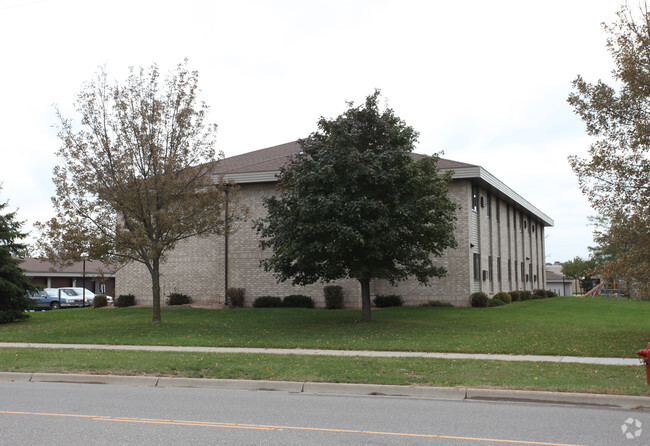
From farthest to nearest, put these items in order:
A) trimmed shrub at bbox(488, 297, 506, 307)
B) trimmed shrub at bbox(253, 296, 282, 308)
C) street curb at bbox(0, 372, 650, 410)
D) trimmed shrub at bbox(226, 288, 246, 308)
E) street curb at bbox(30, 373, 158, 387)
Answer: trimmed shrub at bbox(226, 288, 246, 308) < trimmed shrub at bbox(253, 296, 282, 308) < trimmed shrub at bbox(488, 297, 506, 307) < street curb at bbox(30, 373, 158, 387) < street curb at bbox(0, 372, 650, 410)

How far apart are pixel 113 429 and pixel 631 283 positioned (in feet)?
44.6

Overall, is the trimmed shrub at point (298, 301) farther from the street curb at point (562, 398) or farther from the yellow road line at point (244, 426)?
the yellow road line at point (244, 426)

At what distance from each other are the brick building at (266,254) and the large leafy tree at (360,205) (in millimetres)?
6994

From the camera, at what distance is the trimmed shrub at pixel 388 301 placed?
29906mm

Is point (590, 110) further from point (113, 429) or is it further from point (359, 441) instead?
point (113, 429)

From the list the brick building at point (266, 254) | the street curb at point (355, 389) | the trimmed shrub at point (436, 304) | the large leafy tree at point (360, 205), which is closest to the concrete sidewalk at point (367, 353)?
the street curb at point (355, 389)

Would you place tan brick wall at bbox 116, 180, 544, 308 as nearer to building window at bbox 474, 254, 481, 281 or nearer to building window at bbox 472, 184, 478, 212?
building window at bbox 474, 254, 481, 281

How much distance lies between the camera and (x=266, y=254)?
3212cm

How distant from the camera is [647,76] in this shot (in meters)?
15.3

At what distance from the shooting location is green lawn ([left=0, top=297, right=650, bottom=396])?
36.8 feet

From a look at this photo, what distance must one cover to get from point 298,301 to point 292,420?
2293 cm

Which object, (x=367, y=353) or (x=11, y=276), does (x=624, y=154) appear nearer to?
(x=367, y=353)

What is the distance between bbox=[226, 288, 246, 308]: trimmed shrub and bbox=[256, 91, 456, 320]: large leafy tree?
394 inches

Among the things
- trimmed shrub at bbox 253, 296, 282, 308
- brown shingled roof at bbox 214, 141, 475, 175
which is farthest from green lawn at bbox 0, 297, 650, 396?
brown shingled roof at bbox 214, 141, 475, 175
